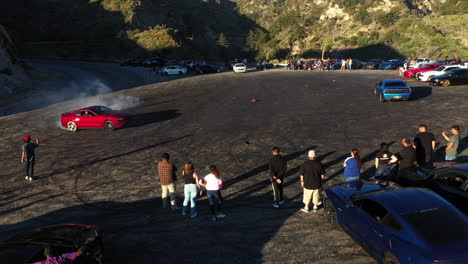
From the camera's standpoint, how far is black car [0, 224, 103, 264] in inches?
218

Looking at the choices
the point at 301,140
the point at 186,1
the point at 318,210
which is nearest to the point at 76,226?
the point at 318,210

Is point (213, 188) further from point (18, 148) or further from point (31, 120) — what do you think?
point (31, 120)

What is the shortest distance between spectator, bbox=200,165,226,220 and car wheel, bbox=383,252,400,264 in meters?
4.18

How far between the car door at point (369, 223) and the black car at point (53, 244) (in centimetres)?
536

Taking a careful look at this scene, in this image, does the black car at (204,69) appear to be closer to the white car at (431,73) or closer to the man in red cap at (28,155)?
the white car at (431,73)

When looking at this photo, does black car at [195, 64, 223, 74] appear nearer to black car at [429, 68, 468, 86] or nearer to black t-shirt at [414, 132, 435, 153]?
black car at [429, 68, 468, 86]

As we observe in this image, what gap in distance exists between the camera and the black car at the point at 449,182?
753cm

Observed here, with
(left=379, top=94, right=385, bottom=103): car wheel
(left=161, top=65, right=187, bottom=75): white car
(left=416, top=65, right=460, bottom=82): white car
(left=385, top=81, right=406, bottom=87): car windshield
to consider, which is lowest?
(left=379, top=94, right=385, bottom=103): car wheel

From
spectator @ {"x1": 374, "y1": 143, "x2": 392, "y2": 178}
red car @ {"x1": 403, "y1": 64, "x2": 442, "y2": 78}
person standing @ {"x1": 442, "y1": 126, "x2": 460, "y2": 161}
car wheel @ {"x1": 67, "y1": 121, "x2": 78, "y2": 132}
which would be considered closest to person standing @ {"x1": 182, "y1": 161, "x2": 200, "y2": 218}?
spectator @ {"x1": 374, "y1": 143, "x2": 392, "y2": 178}

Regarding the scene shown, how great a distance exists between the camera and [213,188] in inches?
350

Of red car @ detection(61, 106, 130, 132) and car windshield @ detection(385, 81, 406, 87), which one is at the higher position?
car windshield @ detection(385, 81, 406, 87)

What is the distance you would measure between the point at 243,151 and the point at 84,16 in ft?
298

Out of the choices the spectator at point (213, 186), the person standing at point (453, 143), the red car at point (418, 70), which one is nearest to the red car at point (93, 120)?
the spectator at point (213, 186)

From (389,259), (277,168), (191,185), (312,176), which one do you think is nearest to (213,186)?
(191,185)
